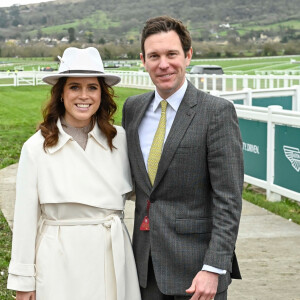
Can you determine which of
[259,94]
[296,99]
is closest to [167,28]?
[259,94]

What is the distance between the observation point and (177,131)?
329cm

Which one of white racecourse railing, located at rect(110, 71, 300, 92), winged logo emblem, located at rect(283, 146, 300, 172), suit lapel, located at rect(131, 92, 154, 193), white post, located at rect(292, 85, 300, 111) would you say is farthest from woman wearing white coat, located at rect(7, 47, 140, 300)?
white racecourse railing, located at rect(110, 71, 300, 92)

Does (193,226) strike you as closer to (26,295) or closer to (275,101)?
(26,295)

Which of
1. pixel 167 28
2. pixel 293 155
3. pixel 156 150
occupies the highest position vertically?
pixel 167 28

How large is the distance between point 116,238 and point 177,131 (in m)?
0.54

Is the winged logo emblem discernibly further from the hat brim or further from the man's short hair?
the man's short hair

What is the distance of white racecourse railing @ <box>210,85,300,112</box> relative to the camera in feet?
38.9

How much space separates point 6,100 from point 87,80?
25967 millimetres

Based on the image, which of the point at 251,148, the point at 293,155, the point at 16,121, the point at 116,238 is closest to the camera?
the point at 116,238

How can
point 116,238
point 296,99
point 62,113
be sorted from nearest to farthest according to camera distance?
point 116,238
point 62,113
point 296,99

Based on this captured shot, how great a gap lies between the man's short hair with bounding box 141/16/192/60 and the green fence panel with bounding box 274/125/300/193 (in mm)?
5267

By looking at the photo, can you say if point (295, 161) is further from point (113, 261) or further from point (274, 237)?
point (113, 261)

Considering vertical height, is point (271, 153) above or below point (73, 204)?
below

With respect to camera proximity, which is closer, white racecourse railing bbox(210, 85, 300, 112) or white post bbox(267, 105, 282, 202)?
white post bbox(267, 105, 282, 202)
